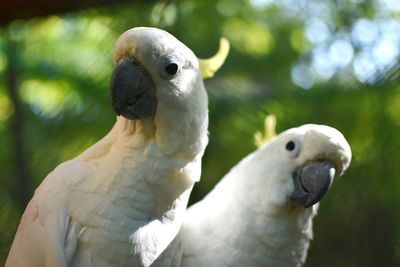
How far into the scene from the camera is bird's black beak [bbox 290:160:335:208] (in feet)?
5.25

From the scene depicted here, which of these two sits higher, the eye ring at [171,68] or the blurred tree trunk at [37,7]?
the eye ring at [171,68]

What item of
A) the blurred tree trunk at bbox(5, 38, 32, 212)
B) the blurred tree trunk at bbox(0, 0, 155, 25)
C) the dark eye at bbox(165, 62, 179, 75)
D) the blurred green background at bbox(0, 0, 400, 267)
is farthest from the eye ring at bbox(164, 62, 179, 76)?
the blurred tree trunk at bbox(5, 38, 32, 212)

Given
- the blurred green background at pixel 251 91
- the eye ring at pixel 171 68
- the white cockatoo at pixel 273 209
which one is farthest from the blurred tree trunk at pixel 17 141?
the eye ring at pixel 171 68

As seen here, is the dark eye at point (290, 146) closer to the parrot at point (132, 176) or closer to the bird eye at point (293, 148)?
the bird eye at point (293, 148)

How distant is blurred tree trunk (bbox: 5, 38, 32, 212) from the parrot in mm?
985

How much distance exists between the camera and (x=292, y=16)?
3.22 metres

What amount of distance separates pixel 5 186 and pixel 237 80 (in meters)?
1.28

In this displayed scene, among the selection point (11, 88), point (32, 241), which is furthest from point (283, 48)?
point (32, 241)

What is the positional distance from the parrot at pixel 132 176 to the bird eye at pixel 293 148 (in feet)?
1.17

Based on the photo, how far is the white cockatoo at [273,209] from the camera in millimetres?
1622

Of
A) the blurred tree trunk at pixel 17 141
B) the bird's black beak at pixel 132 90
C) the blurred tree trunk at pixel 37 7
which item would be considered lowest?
the blurred tree trunk at pixel 17 141

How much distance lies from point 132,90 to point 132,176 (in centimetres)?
22

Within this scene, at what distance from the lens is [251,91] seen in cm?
293

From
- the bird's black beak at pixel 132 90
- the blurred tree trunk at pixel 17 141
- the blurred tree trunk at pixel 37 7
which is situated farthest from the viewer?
the blurred tree trunk at pixel 17 141
